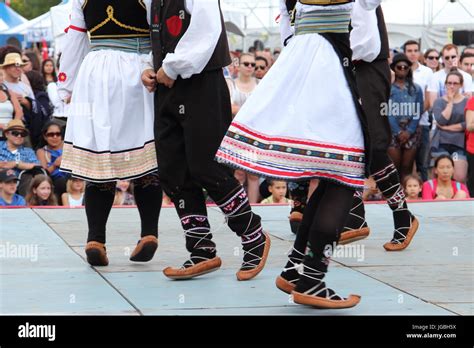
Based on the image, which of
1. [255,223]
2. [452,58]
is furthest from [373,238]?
[452,58]

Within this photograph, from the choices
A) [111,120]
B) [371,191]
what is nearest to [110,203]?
[111,120]

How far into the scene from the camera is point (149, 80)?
19.4 ft

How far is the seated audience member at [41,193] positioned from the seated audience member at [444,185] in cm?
353

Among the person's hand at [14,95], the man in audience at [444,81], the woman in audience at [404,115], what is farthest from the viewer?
the man in audience at [444,81]

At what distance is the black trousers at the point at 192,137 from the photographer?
5.79 metres

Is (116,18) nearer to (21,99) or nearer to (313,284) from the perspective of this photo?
(313,284)

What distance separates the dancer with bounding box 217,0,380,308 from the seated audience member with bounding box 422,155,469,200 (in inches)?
218

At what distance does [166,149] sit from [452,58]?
347 inches

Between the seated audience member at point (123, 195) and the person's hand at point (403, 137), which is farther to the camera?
the person's hand at point (403, 137)

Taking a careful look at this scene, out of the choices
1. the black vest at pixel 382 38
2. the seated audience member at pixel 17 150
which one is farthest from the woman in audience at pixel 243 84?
the black vest at pixel 382 38

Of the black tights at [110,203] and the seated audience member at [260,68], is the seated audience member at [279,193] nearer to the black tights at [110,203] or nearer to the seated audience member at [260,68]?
the seated audience member at [260,68]

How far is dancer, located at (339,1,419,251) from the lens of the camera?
21.5ft
